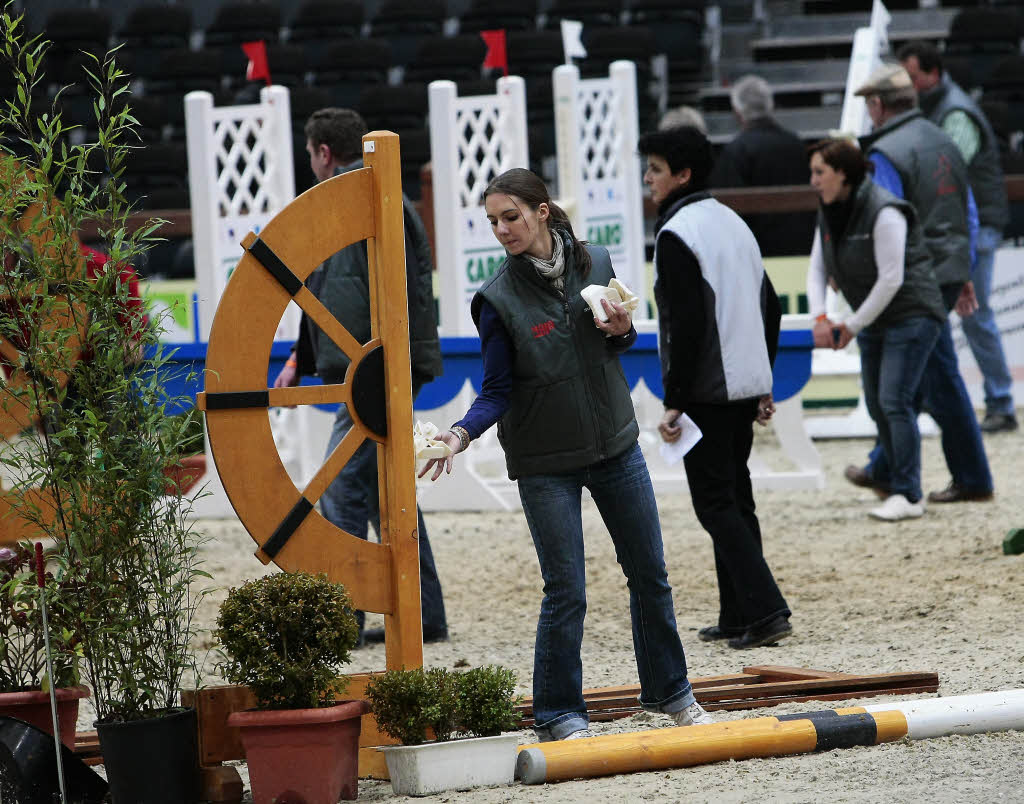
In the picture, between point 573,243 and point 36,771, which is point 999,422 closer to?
point 573,243

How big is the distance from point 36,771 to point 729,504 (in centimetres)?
216

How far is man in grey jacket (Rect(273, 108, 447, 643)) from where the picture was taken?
15.0 ft

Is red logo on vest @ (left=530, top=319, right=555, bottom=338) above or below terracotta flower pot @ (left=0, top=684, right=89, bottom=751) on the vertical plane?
above

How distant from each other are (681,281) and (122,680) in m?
2.01

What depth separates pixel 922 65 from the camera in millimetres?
7340

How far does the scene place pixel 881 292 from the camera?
569 cm

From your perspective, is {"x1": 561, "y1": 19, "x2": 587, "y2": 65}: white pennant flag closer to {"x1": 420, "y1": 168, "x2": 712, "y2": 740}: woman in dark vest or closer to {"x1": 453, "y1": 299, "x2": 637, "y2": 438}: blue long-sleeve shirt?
{"x1": 420, "y1": 168, "x2": 712, "y2": 740}: woman in dark vest

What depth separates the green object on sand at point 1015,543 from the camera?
A: 5.21 m

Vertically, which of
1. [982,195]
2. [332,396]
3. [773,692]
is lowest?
[773,692]

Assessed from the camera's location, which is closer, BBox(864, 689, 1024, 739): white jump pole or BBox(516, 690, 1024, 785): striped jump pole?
BBox(516, 690, 1024, 785): striped jump pole

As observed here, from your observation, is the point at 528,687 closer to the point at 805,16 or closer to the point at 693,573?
the point at 693,573

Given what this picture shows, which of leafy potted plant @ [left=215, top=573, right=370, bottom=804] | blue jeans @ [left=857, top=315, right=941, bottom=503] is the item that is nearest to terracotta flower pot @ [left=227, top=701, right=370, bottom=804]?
leafy potted plant @ [left=215, top=573, right=370, bottom=804]

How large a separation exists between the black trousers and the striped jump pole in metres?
1.09

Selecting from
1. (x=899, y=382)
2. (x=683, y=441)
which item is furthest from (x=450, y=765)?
(x=899, y=382)
